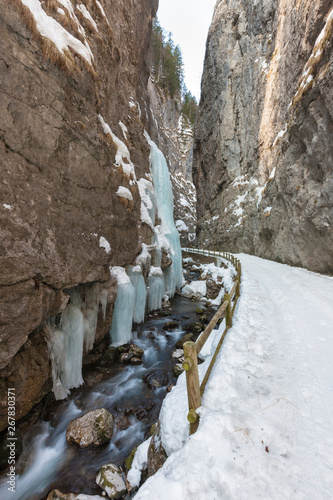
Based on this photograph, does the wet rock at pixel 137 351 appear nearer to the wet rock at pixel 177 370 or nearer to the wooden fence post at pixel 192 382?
the wet rock at pixel 177 370

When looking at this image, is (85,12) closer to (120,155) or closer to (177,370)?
(120,155)

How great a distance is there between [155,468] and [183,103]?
226ft

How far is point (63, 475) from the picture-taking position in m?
4.46

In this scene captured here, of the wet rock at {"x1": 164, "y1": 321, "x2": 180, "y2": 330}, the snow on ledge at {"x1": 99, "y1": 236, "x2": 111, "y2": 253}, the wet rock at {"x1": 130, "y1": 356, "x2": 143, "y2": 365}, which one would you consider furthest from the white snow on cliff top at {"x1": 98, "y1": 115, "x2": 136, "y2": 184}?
the wet rock at {"x1": 130, "y1": 356, "x2": 143, "y2": 365}

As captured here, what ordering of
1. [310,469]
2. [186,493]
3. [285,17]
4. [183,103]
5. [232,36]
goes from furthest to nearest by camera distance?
1. [183,103]
2. [232,36]
3. [285,17]
4. [310,469]
5. [186,493]

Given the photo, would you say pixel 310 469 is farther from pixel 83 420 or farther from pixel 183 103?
pixel 183 103

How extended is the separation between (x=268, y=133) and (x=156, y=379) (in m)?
25.9

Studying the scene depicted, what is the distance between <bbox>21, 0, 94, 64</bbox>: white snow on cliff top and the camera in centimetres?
574

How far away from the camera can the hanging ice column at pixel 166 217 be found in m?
16.2

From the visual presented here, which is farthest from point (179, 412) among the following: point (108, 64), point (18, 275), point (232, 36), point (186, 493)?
point (232, 36)

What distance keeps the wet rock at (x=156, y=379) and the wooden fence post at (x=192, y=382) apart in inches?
198

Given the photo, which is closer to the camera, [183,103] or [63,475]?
[63,475]

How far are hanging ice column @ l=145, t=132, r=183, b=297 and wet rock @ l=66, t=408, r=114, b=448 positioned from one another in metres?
10.8

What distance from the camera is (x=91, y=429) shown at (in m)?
5.23
